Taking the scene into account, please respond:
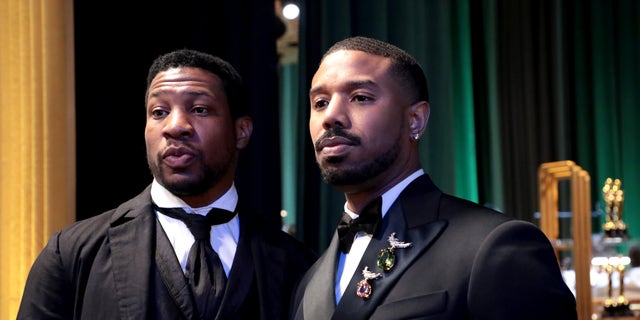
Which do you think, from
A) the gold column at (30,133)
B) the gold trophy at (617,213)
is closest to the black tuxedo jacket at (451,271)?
the gold column at (30,133)

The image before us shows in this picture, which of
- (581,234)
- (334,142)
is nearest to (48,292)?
(334,142)

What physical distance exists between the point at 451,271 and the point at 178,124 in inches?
32.0

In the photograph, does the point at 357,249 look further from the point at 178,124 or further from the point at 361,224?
the point at 178,124

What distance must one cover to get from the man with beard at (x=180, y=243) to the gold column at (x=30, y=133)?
60 centimetres

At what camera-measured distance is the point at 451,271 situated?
1649 mm

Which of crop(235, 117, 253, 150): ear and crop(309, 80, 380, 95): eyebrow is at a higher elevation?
crop(309, 80, 380, 95): eyebrow

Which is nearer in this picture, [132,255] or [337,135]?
[337,135]

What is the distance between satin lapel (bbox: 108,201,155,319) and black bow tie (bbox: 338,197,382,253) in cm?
50

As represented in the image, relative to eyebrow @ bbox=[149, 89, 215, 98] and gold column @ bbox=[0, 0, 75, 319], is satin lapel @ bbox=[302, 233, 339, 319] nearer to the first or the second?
eyebrow @ bbox=[149, 89, 215, 98]

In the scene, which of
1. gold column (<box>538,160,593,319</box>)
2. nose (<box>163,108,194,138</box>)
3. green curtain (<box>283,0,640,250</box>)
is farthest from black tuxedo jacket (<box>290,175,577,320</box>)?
green curtain (<box>283,0,640,250</box>)

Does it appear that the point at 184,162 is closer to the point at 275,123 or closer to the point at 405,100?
the point at 405,100

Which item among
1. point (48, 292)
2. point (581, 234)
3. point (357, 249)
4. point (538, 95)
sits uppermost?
point (538, 95)

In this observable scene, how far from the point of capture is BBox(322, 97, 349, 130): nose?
1805mm

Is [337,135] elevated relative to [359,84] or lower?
lower
